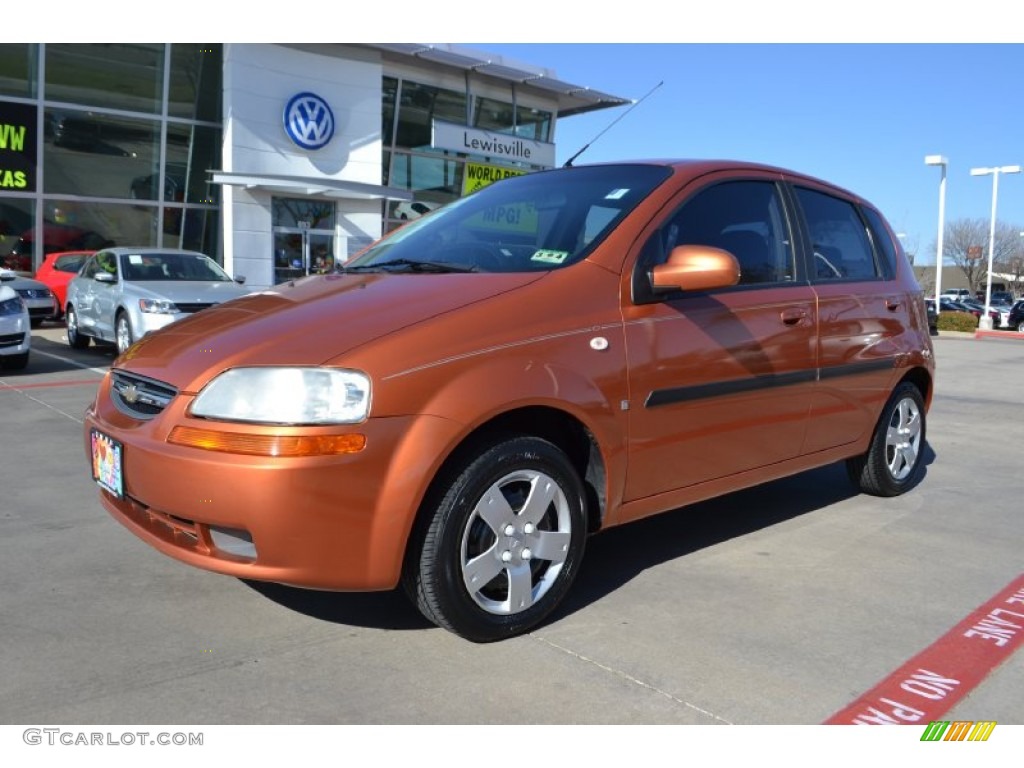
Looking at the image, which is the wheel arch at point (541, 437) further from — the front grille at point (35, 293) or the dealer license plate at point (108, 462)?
the front grille at point (35, 293)

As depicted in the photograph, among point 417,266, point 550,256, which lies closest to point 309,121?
point 417,266

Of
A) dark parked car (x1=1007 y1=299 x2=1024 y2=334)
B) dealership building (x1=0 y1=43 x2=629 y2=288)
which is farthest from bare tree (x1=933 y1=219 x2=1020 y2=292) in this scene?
dealership building (x1=0 y1=43 x2=629 y2=288)

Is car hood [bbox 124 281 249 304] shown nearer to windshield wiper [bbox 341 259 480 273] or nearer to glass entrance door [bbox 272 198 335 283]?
windshield wiper [bbox 341 259 480 273]

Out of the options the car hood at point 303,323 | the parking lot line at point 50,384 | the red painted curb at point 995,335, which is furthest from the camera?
the red painted curb at point 995,335

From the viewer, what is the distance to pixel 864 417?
473 centimetres

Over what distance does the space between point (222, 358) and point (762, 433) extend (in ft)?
7.65

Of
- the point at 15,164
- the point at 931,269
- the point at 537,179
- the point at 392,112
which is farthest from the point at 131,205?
the point at 931,269

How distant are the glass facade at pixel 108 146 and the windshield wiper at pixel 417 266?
1775 centimetres

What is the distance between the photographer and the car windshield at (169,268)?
11.4 m

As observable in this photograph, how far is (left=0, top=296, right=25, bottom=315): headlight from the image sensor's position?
Answer: 9.98 meters

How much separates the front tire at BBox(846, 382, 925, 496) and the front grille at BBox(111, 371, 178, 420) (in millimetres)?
3704

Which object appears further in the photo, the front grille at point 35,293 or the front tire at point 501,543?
the front grille at point 35,293

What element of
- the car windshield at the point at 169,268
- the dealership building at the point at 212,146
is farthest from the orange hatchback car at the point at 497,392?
the dealership building at the point at 212,146

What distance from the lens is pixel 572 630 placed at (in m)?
3.26
